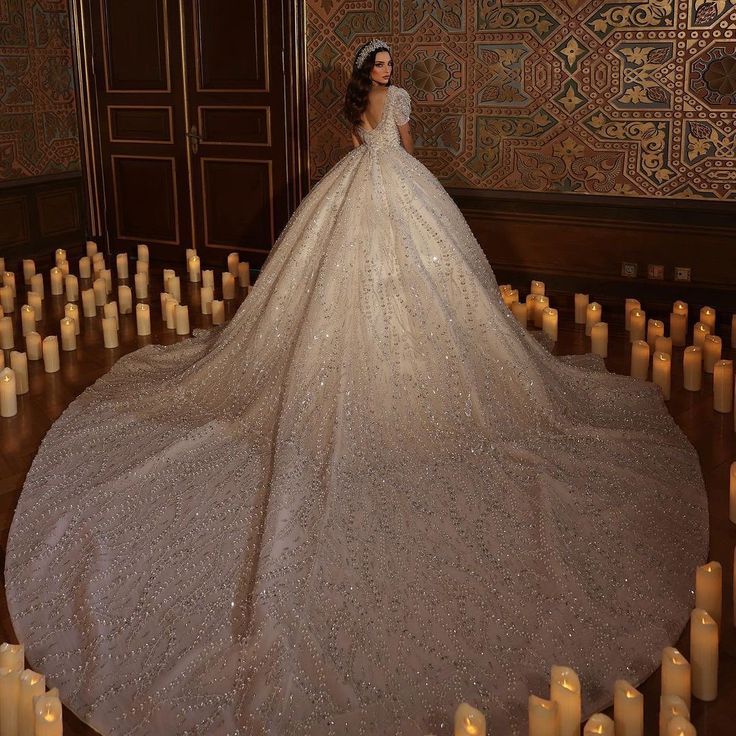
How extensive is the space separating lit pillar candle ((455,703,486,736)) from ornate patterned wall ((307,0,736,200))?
3.99 meters

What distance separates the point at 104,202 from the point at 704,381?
15.2 feet

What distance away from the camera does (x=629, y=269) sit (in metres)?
5.55

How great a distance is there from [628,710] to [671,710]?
113 millimetres

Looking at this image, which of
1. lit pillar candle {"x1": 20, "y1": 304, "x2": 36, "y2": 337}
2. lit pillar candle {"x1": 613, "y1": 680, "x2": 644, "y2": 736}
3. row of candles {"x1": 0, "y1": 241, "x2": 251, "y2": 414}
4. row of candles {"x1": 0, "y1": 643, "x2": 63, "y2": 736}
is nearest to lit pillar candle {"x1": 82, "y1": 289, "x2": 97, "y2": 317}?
row of candles {"x1": 0, "y1": 241, "x2": 251, "y2": 414}

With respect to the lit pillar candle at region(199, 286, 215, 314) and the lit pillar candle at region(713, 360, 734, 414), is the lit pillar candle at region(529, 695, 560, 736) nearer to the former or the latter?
the lit pillar candle at region(713, 360, 734, 414)

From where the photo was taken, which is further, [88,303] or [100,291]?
[100,291]

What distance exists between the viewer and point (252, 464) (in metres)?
3.38

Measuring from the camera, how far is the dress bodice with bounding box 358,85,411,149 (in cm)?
397

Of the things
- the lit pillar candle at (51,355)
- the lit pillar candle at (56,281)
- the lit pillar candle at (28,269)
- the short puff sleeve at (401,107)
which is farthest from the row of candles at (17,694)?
the lit pillar candle at (28,269)

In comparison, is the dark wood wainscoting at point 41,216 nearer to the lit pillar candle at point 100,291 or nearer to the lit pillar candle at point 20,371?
the lit pillar candle at point 100,291

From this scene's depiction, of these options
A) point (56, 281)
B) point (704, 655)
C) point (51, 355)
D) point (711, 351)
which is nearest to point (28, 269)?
point (56, 281)

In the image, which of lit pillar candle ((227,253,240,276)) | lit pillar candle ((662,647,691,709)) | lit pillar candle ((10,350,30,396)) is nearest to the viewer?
lit pillar candle ((662,647,691,709))

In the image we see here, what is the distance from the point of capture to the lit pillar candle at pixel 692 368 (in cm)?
438

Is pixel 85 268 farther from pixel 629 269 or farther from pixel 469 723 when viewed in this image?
pixel 469 723
